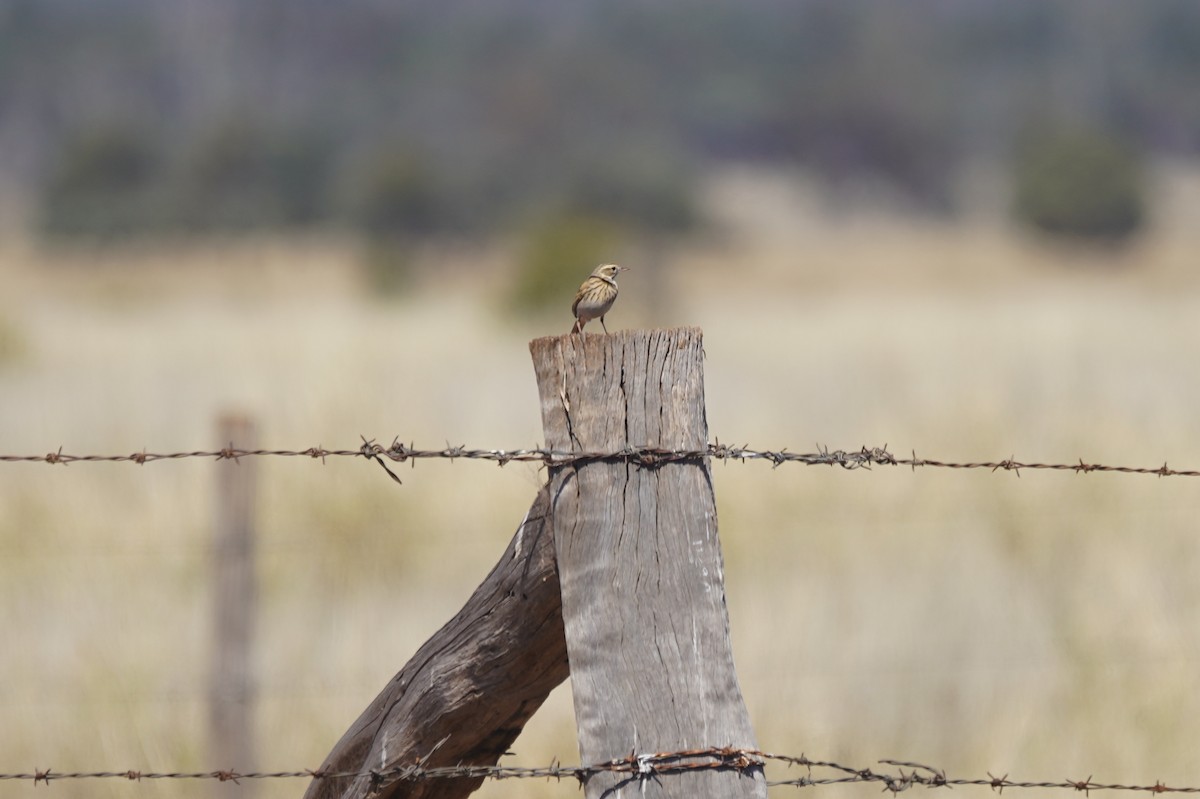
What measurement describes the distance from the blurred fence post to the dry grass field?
0.25 m

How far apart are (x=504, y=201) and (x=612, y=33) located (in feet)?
251

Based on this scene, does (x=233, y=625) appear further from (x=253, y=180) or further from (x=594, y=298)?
(x=253, y=180)

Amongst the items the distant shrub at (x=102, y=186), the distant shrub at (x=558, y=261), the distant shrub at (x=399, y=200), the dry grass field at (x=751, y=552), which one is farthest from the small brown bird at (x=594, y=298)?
the distant shrub at (x=399, y=200)

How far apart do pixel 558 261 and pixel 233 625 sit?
1868 centimetres

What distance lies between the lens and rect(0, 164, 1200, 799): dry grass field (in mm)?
5906

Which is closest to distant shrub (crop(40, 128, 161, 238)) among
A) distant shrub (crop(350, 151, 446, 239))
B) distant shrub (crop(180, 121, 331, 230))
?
distant shrub (crop(180, 121, 331, 230))

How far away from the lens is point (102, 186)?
56.1 m

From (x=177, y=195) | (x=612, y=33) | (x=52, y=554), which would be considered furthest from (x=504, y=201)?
(x=612, y=33)

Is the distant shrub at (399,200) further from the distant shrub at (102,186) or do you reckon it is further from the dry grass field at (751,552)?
the dry grass field at (751,552)

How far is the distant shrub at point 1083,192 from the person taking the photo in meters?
45.3

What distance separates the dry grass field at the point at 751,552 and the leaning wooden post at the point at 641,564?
29 centimetres

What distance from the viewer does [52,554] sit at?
26.5 feet

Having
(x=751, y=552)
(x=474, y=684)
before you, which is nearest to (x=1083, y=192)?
(x=751, y=552)

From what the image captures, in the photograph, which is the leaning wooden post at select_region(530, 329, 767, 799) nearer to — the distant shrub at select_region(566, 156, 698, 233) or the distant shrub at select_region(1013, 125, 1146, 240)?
the distant shrub at select_region(1013, 125, 1146, 240)
